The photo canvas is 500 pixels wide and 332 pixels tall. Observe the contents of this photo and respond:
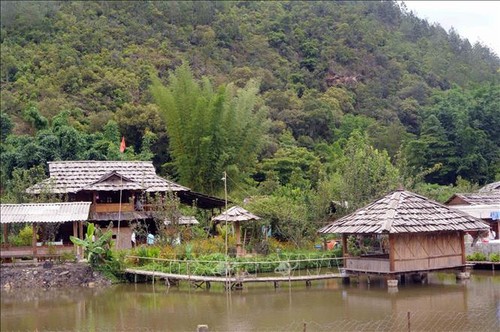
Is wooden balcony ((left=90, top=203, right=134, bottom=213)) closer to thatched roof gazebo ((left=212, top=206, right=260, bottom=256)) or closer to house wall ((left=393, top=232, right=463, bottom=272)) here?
thatched roof gazebo ((left=212, top=206, right=260, bottom=256))

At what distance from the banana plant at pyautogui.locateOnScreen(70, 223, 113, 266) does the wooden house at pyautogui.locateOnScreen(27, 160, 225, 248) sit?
3.35 metres

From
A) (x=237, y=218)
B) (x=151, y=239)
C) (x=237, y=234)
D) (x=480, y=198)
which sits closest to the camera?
(x=237, y=218)

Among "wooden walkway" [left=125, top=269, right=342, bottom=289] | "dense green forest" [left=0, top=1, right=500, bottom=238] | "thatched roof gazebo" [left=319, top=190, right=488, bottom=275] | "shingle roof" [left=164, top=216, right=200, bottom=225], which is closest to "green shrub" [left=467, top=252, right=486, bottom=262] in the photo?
"thatched roof gazebo" [left=319, top=190, right=488, bottom=275]

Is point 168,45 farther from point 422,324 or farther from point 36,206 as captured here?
point 422,324

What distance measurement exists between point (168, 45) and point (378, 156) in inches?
1127

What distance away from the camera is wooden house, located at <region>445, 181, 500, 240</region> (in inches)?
992

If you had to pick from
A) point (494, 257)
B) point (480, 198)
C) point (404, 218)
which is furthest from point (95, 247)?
point (480, 198)

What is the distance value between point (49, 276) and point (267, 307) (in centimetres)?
849

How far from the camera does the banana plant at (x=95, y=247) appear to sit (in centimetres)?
2128

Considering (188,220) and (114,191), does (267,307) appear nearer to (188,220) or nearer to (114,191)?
(188,220)

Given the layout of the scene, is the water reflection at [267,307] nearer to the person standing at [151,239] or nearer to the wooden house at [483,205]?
the person standing at [151,239]

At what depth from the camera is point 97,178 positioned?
27312mm

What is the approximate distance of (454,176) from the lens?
141 ft

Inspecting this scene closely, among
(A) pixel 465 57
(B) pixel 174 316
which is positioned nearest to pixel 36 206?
(B) pixel 174 316
